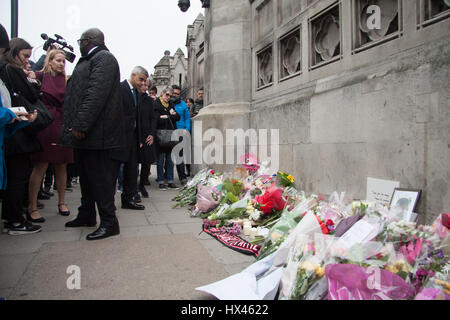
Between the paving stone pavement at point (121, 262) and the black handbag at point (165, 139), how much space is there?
3070 millimetres

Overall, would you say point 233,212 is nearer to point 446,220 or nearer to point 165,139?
point 446,220

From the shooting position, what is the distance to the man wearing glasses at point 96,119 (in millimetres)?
3438

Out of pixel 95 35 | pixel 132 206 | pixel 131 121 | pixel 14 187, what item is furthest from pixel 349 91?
pixel 14 187

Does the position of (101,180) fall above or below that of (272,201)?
above

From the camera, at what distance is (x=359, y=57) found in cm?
385

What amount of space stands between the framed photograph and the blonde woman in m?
3.75

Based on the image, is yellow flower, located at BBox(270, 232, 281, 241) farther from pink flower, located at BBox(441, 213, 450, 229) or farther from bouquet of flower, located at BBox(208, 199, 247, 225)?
bouquet of flower, located at BBox(208, 199, 247, 225)

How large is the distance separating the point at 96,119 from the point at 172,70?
55.6 feet

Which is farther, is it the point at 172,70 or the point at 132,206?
the point at 172,70

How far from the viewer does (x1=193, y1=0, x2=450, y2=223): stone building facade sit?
113 inches

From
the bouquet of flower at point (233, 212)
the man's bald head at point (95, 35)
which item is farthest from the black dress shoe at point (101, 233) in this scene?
the man's bald head at point (95, 35)

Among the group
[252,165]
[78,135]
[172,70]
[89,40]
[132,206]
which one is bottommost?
[132,206]

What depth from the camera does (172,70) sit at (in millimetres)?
19703

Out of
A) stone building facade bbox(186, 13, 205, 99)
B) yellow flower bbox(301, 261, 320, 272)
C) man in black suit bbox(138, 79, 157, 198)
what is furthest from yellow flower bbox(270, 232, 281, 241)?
stone building facade bbox(186, 13, 205, 99)
